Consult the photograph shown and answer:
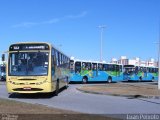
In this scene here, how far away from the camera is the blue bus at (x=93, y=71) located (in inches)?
1789

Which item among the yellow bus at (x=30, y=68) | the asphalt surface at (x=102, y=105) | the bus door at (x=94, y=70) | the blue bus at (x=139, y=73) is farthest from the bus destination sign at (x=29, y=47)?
the blue bus at (x=139, y=73)

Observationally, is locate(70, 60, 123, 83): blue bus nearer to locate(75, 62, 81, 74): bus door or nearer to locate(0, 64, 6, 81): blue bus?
locate(75, 62, 81, 74): bus door

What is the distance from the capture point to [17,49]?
71.8 feet

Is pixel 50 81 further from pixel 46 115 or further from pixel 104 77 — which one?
pixel 104 77

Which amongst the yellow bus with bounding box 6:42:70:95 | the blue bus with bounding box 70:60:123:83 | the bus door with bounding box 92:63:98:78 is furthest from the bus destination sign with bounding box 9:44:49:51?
the bus door with bounding box 92:63:98:78

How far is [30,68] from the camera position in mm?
21312

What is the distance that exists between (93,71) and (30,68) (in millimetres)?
27305

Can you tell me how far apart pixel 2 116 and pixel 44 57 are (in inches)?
392

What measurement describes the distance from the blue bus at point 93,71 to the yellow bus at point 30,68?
74.2 ft

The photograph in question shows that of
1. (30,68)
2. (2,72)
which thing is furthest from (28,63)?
(2,72)

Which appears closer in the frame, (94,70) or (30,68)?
(30,68)

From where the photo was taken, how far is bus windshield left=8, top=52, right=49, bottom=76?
2127cm

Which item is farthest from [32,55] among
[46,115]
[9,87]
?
[46,115]

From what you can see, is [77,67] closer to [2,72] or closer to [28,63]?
[2,72]
